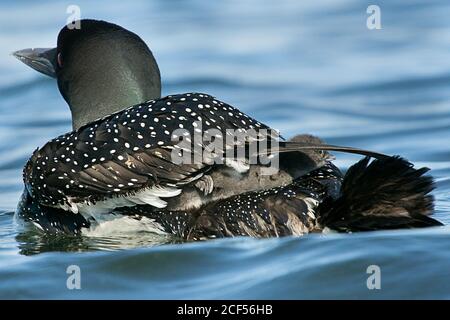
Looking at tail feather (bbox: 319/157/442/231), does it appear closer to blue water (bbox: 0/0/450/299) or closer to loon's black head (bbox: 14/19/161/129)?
blue water (bbox: 0/0/450/299)

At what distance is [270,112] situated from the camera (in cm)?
1262

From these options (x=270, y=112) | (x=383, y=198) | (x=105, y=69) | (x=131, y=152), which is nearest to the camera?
(x=383, y=198)

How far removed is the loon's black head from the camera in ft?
26.7

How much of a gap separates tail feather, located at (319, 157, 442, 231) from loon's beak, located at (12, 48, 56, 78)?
294 centimetres

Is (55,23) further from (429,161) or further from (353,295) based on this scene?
(353,295)

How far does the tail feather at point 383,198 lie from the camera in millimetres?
6711

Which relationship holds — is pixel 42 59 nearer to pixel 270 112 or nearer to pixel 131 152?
pixel 131 152

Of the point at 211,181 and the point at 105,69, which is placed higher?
the point at 105,69

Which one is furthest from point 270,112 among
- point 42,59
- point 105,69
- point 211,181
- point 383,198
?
point 383,198

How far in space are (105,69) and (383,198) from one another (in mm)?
2413

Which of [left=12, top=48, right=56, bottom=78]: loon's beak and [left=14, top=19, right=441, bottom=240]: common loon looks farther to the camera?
[left=12, top=48, right=56, bottom=78]: loon's beak

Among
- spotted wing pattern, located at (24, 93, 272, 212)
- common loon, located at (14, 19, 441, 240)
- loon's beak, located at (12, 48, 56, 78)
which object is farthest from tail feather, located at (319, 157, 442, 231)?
loon's beak, located at (12, 48, 56, 78)

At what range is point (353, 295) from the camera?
6.04 meters

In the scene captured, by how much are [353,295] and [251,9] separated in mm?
9956
